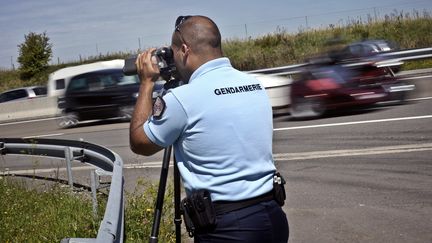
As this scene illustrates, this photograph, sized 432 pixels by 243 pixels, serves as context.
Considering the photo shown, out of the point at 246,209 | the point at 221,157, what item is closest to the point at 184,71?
the point at 221,157

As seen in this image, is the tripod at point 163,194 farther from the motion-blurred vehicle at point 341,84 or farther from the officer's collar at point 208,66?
the motion-blurred vehicle at point 341,84

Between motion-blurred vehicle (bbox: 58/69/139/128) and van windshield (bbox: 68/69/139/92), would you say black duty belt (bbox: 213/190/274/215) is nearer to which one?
motion-blurred vehicle (bbox: 58/69/139/128)

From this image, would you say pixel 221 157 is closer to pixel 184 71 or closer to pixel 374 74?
pixel 184 71

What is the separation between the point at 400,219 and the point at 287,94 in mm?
9347

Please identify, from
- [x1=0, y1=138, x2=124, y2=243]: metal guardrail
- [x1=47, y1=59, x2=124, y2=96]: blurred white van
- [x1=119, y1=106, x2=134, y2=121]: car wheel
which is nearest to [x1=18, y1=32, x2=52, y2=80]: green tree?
[x1=47, y1=59, x2=124, y2=96]: blurred white van

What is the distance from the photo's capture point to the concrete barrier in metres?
29.4

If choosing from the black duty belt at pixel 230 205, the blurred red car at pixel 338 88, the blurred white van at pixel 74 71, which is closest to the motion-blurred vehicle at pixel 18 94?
the blurred white van at pixel 74 71

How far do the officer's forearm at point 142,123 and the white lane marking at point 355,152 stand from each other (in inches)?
324

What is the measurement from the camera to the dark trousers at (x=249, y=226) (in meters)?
3.35

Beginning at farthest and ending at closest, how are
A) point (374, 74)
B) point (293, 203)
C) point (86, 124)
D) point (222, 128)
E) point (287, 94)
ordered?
point (86, 124) < point (287, 94) < point (374, 74) < point (293, 203) < point (222, 128)

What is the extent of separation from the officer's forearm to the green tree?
167ft

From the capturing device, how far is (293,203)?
866cm

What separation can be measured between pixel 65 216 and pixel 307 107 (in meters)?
9.49

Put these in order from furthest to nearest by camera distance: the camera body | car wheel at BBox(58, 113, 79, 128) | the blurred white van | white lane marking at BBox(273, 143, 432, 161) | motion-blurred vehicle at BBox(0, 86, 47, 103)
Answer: motion-blurred vehicle at BBox(0, 86, 47, 103) → the blurred white van → car wheel at BBox(58, 113, 79, 128) → white lane marking at BBox(273, 143, 432, 161) → the camera body
